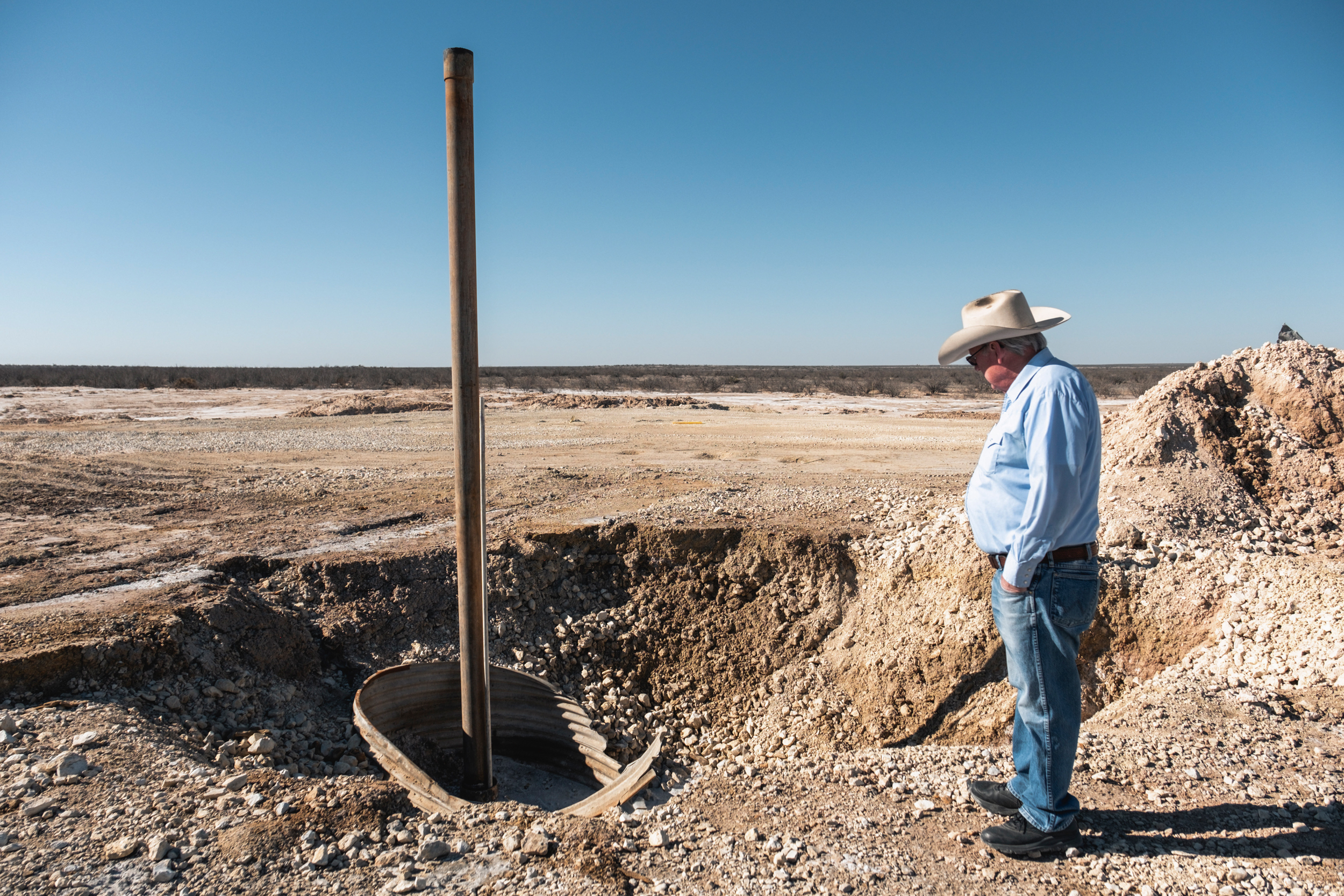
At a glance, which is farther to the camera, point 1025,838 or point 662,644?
point 662,644

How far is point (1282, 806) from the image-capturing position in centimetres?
284

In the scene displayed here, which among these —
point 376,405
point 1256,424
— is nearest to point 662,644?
point 1256,424

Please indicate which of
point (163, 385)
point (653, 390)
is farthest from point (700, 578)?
point (163, 385)

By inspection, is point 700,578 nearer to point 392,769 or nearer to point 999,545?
point 392,769

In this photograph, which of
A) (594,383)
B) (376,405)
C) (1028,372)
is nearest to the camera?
(1028,372)

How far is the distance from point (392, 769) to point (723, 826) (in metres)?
1.74

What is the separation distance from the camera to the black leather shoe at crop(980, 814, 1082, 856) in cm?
263

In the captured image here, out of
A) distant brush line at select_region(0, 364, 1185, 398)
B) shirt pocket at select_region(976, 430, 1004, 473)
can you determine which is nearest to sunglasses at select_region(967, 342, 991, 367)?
shirt pocket at select_region(976, 430, 1004, 473)

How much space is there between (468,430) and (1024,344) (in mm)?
2556

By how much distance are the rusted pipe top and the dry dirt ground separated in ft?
10.7

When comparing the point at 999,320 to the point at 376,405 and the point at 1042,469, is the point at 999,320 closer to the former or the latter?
the point at 1042,469

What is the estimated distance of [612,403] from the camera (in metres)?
25.6

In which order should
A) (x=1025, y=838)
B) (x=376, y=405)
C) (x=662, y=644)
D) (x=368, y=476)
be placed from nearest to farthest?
(x=1025, y=838)
(x=662, y=644)
(x=368, y=476)
(x=376, y=405)

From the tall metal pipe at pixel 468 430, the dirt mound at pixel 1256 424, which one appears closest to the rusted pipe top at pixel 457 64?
the tall metal pipe at pixel 468 430
